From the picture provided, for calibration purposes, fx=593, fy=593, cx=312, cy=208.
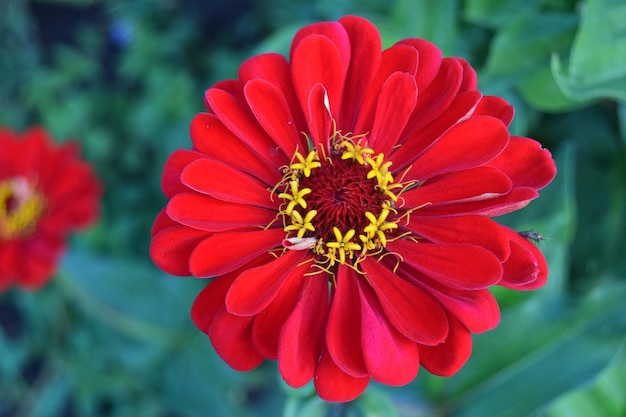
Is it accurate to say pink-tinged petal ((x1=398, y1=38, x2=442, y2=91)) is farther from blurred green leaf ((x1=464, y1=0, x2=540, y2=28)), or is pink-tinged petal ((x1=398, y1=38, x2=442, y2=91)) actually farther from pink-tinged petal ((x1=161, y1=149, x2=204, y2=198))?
blurred green leaf ((x1=464, y1=0, x2=540, y2=28))

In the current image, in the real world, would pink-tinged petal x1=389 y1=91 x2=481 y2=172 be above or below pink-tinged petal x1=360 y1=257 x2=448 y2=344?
above

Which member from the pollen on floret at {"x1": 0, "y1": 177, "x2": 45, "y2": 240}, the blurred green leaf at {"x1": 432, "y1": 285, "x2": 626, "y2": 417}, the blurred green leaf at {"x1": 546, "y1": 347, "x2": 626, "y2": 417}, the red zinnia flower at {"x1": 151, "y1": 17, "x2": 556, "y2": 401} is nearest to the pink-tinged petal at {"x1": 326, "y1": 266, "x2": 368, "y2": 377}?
the red zinnia flower at {"x1": 151, "y1": 17, "x2": 556, "y2": 401}

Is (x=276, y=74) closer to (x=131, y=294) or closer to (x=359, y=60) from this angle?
(x=359, y=60)

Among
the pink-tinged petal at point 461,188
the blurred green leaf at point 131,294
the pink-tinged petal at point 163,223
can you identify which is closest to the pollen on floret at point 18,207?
the blurred green leaf at point 131,294

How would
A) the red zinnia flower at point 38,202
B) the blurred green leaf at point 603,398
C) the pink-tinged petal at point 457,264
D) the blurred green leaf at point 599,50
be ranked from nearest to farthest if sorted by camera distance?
the pink-tinged petal at point 457,264 < the blurred green leaf at point 599,50 < the blurred green leaf at point 603,398 < the red zinnia flower at point 38,202

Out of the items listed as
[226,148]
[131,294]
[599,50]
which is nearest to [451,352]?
[226,148]

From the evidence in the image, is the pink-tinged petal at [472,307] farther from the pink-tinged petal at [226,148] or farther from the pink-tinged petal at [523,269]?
the pink-tinged petal at [226,148]
